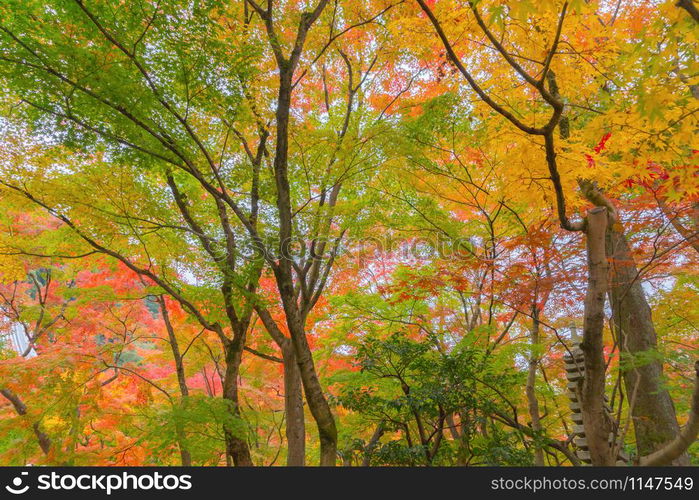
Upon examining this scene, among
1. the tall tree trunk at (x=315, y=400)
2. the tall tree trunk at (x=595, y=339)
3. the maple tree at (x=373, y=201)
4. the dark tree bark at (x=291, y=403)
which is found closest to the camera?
the tall tree trunk at (x=595, y=339)

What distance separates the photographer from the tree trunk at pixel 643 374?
5.06 metres

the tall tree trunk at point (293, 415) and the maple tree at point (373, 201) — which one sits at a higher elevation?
the maple tree at point (373, 201)

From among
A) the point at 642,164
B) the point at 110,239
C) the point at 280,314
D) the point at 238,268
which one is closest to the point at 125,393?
the point at 280,314

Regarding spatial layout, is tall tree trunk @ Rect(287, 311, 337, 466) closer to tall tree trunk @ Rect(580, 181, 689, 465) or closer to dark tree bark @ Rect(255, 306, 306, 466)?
dark tree bark @ Rect(255, 306, 306, 466)

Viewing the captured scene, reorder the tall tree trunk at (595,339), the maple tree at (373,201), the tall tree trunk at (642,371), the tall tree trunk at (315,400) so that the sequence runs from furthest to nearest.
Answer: the tall tree trunk at (642,371)
the tall tree trunk at (315,400)
the maple tree at (373,201)
the tall tree trunk at (595,339)

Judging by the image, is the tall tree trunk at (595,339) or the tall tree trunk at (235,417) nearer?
the tall tree trunk at (595,339)

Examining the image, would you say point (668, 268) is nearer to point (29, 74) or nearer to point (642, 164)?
point (642, 164)

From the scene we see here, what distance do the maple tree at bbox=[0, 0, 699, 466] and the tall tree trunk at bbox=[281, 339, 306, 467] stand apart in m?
0.05

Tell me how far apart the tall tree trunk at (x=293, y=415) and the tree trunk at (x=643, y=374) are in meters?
4.99

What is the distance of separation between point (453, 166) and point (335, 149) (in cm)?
180

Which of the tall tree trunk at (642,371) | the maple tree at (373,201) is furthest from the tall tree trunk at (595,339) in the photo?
the tall tree trunk at (642,371)

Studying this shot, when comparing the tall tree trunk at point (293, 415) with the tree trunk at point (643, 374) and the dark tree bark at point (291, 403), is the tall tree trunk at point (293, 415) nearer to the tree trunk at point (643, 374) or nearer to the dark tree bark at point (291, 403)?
the dark tree bark at point (291, 403)

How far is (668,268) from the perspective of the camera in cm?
614

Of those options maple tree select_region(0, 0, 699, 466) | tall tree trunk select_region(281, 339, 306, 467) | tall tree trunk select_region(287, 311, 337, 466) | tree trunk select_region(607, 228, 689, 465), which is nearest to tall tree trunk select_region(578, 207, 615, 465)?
maple tree select_region(0, 0, 699, 466)
